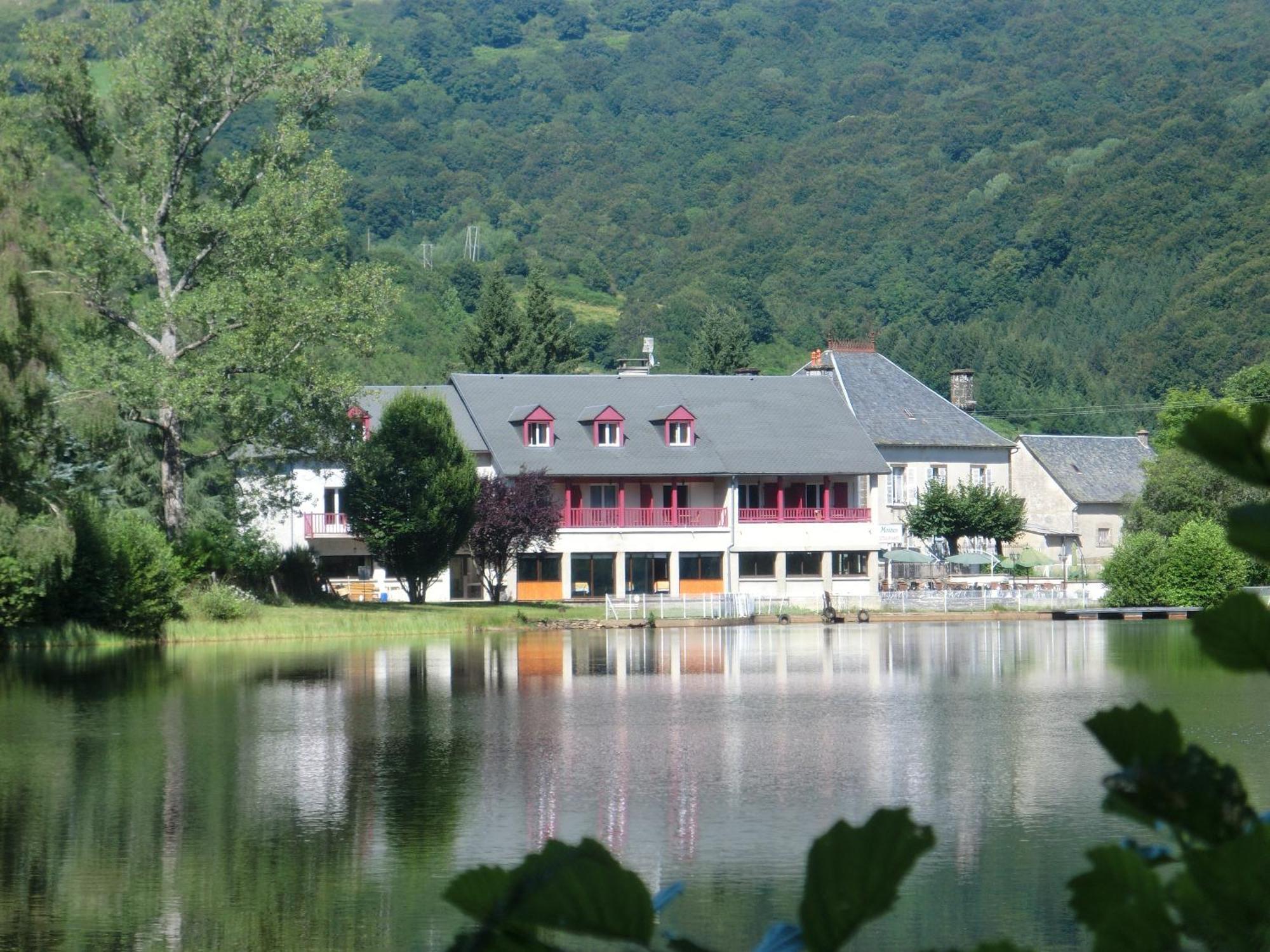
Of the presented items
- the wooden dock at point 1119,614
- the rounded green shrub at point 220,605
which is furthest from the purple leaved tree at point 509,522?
the wooden dock at point 1119,614

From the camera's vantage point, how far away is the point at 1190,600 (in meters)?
48.7

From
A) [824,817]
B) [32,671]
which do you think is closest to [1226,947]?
[824,817]

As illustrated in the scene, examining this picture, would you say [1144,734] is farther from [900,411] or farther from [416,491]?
[900,411]

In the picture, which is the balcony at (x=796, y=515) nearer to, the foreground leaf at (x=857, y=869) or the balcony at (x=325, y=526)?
the balcony at (x=325, y=526)

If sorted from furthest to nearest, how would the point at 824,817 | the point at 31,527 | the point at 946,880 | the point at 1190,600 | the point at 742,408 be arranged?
the point at 742,408 < the point at 1190,600 < the point at 31,527 < the point at 824,817 < the point at 946,880

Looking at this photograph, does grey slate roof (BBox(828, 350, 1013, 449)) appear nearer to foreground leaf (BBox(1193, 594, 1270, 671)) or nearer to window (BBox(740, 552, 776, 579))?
window (BBox(740, 552, 776, 579))

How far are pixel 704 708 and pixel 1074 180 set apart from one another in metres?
109

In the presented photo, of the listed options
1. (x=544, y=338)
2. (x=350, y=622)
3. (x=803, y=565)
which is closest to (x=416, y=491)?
(x=350, y=622)

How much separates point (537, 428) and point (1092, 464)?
1020 inches

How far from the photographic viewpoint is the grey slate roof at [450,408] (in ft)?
183

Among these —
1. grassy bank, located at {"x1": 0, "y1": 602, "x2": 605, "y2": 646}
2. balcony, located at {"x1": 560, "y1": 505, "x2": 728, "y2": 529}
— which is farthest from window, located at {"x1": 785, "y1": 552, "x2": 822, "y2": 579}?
grassy bank, located at {"x1": 0, "y1": 602, "x2": 605, "y2": 646}

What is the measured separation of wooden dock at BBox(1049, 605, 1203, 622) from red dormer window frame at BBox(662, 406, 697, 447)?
14.1 metres

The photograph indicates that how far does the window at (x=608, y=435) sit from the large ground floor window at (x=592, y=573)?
391 centimetres

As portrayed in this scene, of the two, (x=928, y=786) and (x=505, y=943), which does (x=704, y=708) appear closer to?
(x=928, y=786)
